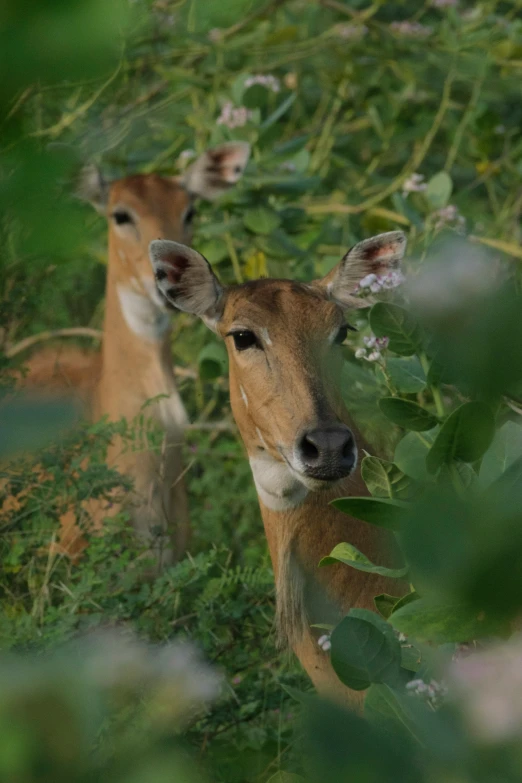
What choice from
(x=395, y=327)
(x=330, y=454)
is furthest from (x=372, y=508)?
(x=330, y=454)

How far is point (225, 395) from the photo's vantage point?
6328 mm

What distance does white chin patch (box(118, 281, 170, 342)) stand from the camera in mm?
5535

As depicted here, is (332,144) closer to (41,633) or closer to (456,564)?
(41,633)

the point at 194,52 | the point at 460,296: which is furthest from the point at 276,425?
the point at 194,52

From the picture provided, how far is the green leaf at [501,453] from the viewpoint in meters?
1.64

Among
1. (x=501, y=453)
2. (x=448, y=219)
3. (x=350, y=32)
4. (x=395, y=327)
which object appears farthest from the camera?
(x=350, y=32)

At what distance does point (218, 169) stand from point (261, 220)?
38 cm

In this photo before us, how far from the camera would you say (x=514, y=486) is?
0.63 m

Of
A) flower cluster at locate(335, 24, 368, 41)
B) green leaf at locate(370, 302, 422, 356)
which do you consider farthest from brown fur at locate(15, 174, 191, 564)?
green leaf at locate(370, 302, 422, 356)

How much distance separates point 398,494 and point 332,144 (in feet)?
16.1

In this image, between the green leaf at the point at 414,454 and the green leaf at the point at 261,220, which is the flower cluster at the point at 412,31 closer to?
the green leaf at the point at 261,220

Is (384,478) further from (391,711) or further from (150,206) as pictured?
(150,206)

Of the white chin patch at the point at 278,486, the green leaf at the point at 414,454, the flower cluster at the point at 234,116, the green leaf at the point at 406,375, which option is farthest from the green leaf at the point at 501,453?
the flower cluster at the point at 234,116

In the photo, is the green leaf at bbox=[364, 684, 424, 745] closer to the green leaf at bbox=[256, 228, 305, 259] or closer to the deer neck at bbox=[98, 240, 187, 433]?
the deer neck at bbox=[98, 240, 187, 433]
